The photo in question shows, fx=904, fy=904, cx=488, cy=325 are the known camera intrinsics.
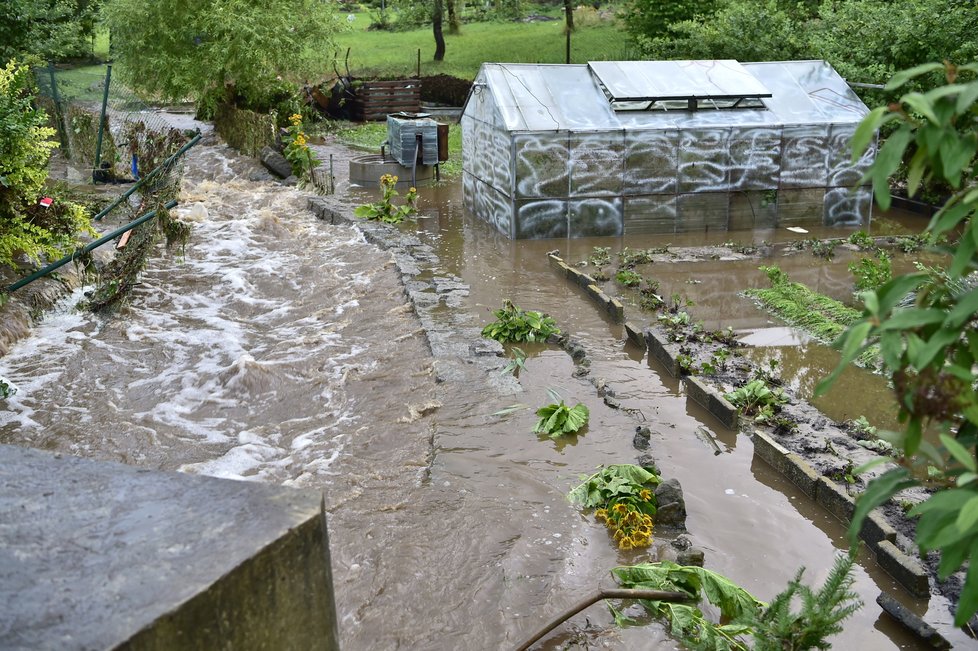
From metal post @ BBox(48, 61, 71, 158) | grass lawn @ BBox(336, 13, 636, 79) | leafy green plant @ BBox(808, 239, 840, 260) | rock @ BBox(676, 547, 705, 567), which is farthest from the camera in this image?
grass lawn @ BBox(336, 13, 636, 79)

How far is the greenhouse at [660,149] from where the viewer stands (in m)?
16.6

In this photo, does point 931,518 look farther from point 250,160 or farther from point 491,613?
point 250,160

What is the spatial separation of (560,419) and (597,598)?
11.5 feet

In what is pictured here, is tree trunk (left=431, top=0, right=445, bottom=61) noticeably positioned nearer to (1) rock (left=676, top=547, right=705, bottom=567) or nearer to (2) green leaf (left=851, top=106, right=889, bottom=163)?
(1) rock (left=676, top=547, right=705, bottom=567)

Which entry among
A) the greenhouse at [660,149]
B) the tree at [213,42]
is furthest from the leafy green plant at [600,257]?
the tree at [213,42]

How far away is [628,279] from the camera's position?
45.6 feet

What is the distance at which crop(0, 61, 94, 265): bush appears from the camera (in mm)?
10641

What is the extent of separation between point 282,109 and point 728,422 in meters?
21.8

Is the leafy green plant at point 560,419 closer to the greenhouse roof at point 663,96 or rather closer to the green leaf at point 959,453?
the green leaf at point 959,453

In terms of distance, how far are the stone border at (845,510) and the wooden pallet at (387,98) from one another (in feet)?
84.4

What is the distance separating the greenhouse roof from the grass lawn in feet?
51.6

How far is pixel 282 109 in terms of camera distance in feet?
90.6

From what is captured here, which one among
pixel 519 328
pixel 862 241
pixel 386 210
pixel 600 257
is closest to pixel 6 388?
pixel 519 328

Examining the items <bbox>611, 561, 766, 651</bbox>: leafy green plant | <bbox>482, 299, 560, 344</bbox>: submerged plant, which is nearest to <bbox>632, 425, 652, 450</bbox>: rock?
<bbox>611, 561, 766, 651</bbox>: leafy green plant
